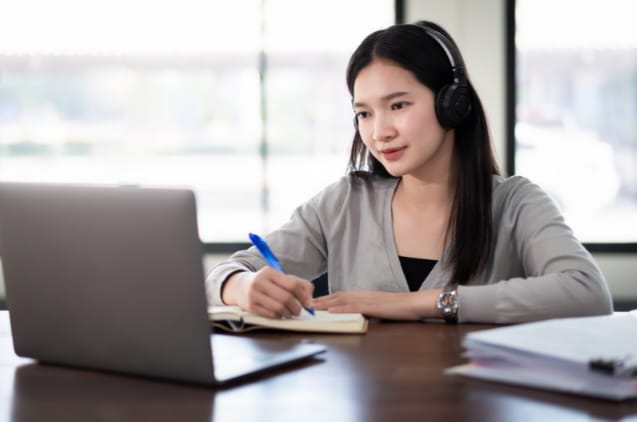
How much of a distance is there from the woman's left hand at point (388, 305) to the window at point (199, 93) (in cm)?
352

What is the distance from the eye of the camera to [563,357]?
1.07 metres

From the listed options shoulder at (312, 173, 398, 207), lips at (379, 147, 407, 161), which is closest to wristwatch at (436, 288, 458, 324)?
lips at (379, 147, 407, 161)

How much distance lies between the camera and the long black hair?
6.07 feet

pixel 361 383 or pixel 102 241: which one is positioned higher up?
pixel 102 241

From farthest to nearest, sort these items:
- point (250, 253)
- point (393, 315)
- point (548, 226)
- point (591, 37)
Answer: point (591, 37), point (250, 253), point (548, 226), point (393, 315)

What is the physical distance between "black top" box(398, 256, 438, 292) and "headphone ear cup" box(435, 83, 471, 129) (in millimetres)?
278

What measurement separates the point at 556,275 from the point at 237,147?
145 inches

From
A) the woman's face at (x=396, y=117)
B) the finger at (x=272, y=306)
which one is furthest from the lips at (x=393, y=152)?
the finger at (x=272, y=306)

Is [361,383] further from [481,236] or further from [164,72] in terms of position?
[164,72]

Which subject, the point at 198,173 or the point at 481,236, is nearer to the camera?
the point at 481,236

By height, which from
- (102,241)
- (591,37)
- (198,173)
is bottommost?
(198,173)

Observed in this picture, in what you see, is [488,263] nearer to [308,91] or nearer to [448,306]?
[448,306]

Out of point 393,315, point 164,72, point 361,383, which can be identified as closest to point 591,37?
point 164,72

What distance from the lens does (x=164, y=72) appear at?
5.14m
